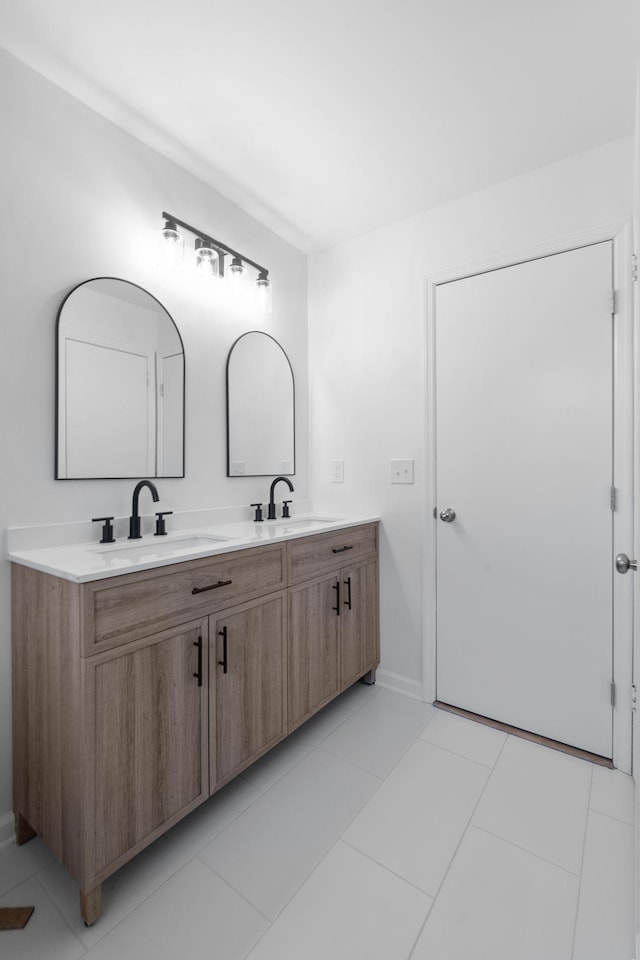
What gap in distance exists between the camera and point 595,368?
1754mm

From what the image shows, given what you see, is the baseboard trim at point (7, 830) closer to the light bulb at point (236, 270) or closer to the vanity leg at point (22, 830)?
the vanity leg at point (22, 830)

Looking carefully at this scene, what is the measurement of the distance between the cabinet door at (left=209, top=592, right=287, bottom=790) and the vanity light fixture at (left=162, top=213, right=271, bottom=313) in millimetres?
1429

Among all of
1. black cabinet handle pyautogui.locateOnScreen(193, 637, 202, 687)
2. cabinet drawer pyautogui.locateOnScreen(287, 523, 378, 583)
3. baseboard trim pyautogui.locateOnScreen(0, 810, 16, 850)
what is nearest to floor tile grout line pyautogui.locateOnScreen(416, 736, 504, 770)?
cabinet drawer pyautogui.locateOnScreen(287, 523, 378, 583)

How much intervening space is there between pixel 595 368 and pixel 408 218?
47.2 inches

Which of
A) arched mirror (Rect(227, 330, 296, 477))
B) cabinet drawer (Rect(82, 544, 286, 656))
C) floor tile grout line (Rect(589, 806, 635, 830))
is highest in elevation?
arched mirror (Rect(227, 330, 296, 477))

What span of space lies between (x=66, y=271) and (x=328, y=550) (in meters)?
1.45

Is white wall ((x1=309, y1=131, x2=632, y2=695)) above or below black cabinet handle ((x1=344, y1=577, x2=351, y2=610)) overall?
above

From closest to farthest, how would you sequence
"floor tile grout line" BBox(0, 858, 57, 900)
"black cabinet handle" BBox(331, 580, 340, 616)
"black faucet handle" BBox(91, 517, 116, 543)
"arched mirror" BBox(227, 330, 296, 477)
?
1. "floor tile grout line" BBox(0, 858, 57, 900)
2. "black faucet handle" BBox(91, 517, 116, 543)
3. "black cabinet handle" BBox(331, 580, 340, 616)
4. "arched mirror" BBox(227, 330, 296, 477)

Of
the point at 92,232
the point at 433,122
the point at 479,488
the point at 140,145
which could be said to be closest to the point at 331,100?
the point at 433,122

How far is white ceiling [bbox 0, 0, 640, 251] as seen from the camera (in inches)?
50.8

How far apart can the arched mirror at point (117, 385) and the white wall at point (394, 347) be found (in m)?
0.92

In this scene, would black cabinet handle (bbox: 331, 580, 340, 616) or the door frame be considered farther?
black cabinet handle (bbox: 331, 580, 340, 616)

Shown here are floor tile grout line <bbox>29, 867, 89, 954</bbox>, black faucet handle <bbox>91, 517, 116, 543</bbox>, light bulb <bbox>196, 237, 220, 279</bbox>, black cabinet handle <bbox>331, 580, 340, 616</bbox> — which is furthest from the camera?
black cabinet handle <bbox>331, 580, 340, 616</bbox>

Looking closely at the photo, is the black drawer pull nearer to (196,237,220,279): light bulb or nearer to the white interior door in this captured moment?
the white interior door
